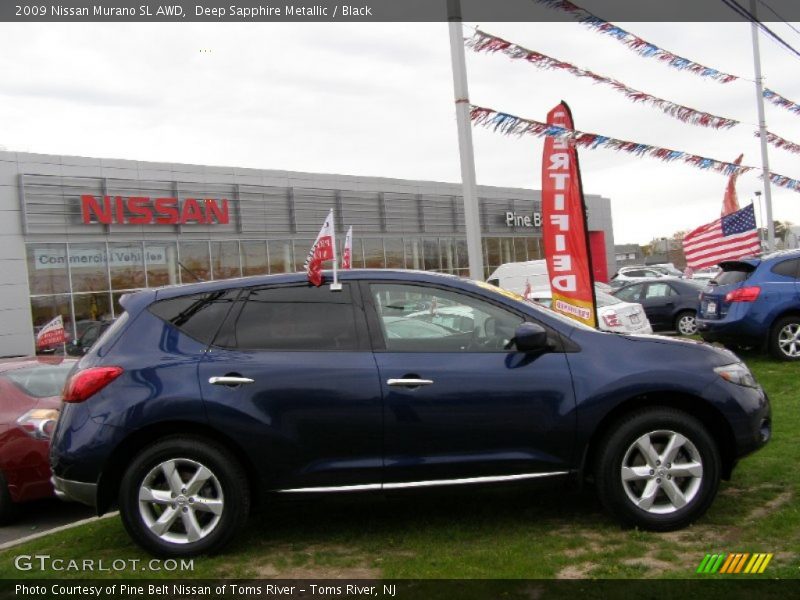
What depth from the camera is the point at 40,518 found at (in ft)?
21.8

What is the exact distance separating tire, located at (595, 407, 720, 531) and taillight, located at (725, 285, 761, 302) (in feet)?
22.8

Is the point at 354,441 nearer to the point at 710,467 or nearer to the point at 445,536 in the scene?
the point at 445,536

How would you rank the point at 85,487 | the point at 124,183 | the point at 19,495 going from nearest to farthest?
the point at 85,487 → the point at 19,495 → the point at 124,183

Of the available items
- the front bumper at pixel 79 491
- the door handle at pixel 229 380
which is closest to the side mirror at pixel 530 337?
the door handle at pixel 229 380

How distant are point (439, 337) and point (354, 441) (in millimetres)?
815

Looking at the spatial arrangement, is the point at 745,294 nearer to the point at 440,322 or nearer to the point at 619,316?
the point at 619,316

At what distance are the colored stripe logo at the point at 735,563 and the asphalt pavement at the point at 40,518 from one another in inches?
Answer: 191

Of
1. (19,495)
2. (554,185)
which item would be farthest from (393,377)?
(554,185)

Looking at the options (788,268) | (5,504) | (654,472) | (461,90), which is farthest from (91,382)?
(788,268)

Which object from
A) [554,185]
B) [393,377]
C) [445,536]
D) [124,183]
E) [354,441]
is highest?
[124,183]

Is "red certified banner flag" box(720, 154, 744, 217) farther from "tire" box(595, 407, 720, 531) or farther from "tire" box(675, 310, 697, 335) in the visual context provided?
"tire" box(595, 407, 720, 531)

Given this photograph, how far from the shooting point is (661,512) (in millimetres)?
4578

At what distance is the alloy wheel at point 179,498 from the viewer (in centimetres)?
449

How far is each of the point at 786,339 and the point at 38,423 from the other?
9330 mm
